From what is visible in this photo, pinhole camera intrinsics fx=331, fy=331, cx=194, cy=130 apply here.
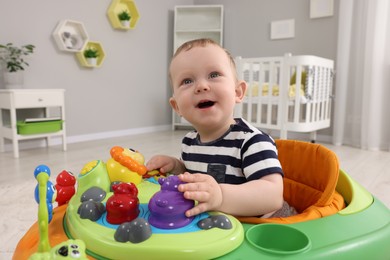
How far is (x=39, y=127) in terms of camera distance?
2.31 metres

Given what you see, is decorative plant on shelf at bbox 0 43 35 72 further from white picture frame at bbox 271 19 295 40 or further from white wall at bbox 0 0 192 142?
white picture frame at bbox 271 19 295 40

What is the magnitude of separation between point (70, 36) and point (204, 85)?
2514 millimetres

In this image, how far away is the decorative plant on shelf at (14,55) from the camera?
7.57 feet

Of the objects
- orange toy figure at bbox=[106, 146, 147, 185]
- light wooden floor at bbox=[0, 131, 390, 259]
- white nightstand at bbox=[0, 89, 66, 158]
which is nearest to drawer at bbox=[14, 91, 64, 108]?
white nightstand at bbox=[0, 89, 66, 158]

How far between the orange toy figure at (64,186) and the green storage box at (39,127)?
1.80 meters

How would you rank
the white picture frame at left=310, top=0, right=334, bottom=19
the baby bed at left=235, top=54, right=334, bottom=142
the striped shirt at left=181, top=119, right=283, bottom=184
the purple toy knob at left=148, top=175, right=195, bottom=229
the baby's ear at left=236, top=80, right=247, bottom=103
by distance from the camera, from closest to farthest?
1. the purple toy knob at left=148, top=175, right=195, bottom=229
2. the striped shirt at left=181, top=119, right=283, bottom=184
3. the baby's ear at left=236, top=80, right=247, bottom=103
4. the baby bed at left=235, top=54, right=334, bottom=142
5. the white picture frame at left=310, top=0, right=334, bottom=19

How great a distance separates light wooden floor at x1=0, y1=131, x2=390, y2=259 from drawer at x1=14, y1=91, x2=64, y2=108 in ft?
1.15

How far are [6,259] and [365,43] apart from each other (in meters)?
2.66

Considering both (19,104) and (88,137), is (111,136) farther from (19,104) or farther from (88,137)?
(19,104)

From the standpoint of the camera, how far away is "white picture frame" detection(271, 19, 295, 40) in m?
3.05

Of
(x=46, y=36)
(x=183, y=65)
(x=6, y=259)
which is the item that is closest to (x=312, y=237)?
Result: (x=183, y=65)

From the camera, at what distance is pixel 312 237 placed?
49 cm

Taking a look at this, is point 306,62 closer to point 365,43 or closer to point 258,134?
point 365,43

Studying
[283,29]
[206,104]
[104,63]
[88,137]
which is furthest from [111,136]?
[206,104]
